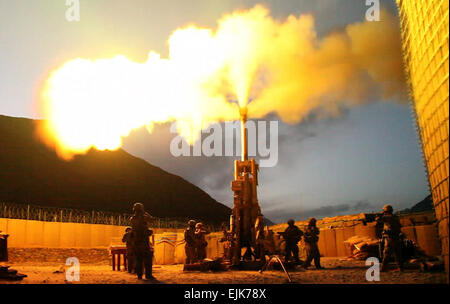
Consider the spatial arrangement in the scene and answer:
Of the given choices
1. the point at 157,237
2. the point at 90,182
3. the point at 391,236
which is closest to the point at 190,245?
the point at 391,236

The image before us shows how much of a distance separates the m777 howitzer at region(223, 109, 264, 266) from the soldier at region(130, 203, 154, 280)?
441 centimetres

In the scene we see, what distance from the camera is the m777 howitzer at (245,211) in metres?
15.4

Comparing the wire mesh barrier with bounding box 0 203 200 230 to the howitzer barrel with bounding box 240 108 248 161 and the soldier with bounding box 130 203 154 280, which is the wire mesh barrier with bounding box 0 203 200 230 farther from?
the soldier with bounding box 130 203 154 280

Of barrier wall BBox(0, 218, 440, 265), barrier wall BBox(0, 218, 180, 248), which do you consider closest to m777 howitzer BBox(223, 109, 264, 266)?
barrier wall BBox(0, 218, 440, 265)

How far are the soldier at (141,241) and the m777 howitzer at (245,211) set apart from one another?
4406 mm

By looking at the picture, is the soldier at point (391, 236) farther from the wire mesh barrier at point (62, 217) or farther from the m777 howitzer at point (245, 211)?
the wire mesh barrier at point (62, 217)

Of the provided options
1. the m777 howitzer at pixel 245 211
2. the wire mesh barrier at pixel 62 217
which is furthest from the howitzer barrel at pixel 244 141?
the wire mesh barrier at pixel 62 217

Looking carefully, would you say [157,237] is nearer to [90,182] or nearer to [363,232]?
[363,232]

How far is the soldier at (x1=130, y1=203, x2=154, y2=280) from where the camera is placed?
11.4m

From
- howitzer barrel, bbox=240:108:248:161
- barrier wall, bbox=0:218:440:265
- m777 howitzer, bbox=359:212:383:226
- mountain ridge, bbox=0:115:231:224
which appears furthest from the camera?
mountain ridge, bbox=0:115:231:224

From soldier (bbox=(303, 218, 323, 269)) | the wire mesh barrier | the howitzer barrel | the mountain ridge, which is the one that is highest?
the mountain ridge

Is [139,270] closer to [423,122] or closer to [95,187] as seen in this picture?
[423,122]
